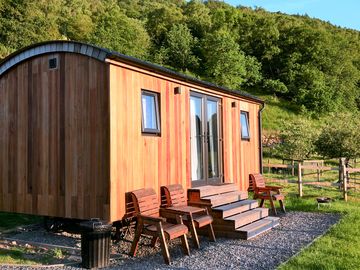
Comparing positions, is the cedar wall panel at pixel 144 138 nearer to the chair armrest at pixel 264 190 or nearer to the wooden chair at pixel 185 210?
the wooden chair at pixel 185 210

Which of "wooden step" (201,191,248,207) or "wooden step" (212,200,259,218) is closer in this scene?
"wooden step" (212,200,259,218)

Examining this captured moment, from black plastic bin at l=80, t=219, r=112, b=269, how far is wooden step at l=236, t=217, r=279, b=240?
2.59 metres

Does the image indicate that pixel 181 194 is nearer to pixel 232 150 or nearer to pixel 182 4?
pixel 232 150

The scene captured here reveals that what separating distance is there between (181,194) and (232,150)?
10.4 ft

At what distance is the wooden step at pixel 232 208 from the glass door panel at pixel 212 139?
1183 millimetres

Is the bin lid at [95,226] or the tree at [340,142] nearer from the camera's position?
the bin lid at [95,226]

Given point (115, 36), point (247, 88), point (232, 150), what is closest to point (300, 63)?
point (247, 88)

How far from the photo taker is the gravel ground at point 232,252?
5.34 metres

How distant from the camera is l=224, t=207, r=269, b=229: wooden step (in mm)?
6914

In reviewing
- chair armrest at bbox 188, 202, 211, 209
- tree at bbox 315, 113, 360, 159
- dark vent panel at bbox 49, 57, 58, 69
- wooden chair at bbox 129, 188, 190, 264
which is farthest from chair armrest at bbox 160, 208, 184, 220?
tree at bbox 315, 113, 360, 159

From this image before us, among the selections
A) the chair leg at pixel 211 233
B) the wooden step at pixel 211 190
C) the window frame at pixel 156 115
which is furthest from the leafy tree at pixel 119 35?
the chair leg at pixel 211 233

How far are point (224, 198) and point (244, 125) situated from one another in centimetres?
386

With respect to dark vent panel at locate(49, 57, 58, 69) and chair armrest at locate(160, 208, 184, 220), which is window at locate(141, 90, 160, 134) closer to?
chair armrest at locate(160, 208, 184, 220)

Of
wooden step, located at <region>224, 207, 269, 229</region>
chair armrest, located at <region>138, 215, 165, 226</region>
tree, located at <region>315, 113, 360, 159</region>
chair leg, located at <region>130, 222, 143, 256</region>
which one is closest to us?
chair armrest, located at <region>138, 215, 165, 226</region>
